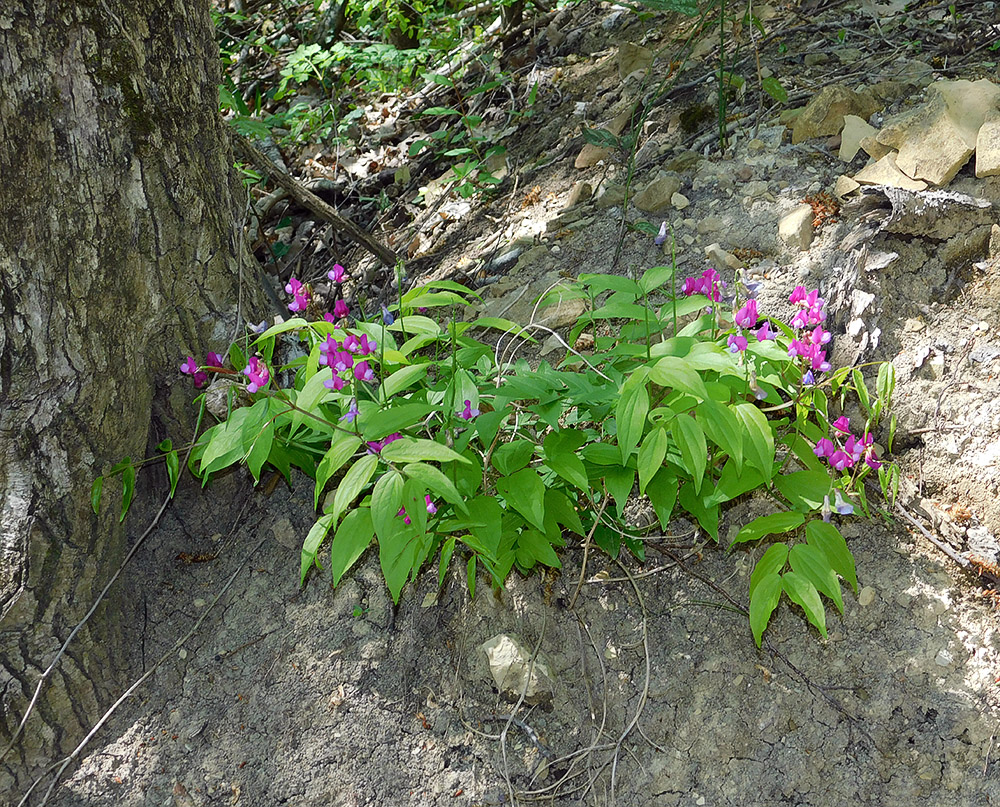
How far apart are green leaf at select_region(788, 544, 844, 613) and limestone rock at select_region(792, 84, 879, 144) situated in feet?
5.47

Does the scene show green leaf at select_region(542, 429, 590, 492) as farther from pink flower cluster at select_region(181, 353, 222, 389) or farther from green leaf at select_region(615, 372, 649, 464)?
pink flower cluster at select_region(181, 353, 222, 389)

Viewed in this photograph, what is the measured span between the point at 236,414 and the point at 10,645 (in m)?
0.77

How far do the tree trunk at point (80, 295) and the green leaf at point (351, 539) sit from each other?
29.7 inches

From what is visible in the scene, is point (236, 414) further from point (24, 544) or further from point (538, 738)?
point (538, 738)

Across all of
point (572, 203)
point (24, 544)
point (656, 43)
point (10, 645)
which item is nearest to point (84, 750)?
point (10, 645)

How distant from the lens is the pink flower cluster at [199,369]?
194 centimetres

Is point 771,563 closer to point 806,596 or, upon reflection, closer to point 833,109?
point 806,596

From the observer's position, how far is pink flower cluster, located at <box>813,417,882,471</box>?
1761 millimetres

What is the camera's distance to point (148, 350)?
81.0 inches

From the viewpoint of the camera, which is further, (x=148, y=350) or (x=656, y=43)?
(x=656, y=43)

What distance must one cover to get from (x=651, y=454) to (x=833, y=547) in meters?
0.45

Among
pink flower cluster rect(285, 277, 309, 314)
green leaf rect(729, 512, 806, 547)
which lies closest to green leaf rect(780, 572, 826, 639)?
green leaf rect(729, 512, 806, 547)

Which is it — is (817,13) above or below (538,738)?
above

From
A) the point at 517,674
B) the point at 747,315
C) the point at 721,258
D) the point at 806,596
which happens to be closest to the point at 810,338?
the point at 747,315
